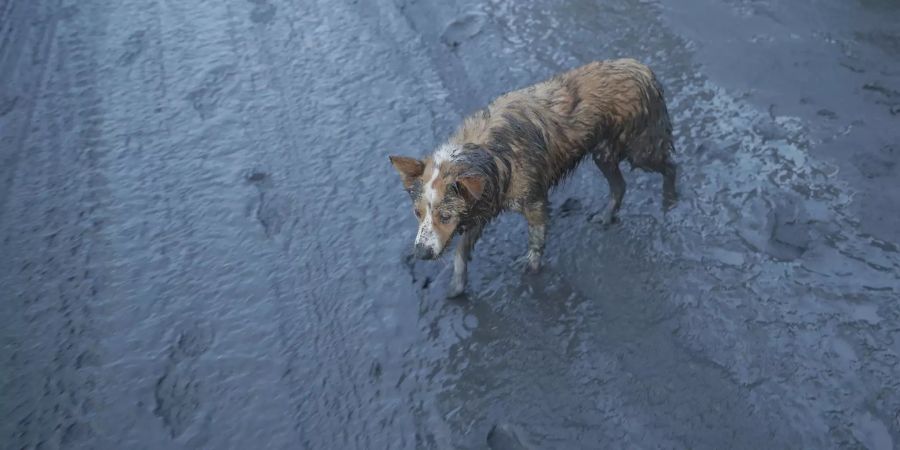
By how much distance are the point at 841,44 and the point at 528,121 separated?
3693 millimetres

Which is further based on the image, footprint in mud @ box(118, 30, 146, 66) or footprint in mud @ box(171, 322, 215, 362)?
footprint in mud @ box(118, 30, 146, 66)

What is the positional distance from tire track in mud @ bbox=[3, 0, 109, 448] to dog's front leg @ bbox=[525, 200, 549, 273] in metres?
3.03

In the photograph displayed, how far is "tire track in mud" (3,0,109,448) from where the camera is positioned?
198 inches

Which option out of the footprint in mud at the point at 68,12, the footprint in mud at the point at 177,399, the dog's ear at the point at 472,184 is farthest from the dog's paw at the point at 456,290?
the footprint in mud at the point at 68,12

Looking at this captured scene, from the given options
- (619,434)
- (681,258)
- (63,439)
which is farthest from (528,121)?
(63,439)

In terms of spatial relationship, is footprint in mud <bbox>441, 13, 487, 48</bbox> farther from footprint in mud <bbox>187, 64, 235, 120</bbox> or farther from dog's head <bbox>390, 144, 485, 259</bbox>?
dog's head <bbox>390, 144, 485, 259</bbox>

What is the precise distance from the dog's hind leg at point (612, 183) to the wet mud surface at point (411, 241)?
122 mm

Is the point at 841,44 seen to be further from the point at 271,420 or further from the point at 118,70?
the point at 118,70

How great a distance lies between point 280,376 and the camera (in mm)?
5113

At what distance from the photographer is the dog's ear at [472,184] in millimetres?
4707

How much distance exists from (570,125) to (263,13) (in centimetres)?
482

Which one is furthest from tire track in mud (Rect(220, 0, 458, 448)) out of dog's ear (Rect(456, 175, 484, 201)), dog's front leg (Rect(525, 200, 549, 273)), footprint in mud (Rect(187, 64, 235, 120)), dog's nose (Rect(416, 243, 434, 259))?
dog's ear (Rect(456, 175, 484, 201))

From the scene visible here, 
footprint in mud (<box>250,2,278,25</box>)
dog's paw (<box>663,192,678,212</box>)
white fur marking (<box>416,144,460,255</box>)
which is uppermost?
white fur marking (<box>416,144,460,255</box>)

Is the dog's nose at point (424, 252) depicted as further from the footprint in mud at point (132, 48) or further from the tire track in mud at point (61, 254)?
the footprint in mud at point (132, 48)
